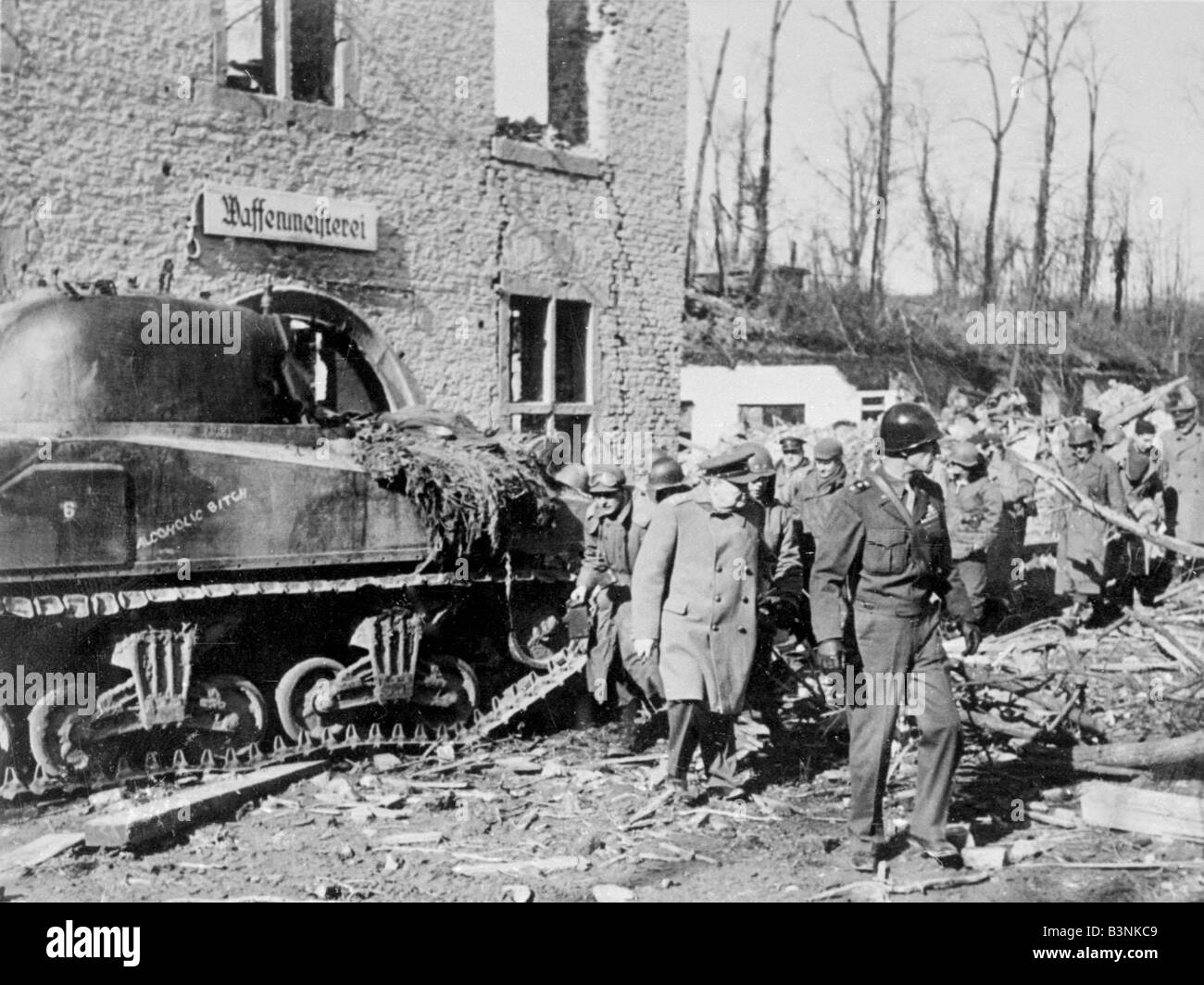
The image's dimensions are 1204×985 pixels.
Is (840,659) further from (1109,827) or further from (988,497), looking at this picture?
(988,497)

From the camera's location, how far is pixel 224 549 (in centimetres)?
782

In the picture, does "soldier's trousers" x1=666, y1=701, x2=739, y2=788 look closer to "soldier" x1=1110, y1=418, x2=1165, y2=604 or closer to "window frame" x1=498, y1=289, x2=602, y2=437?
"soldier" x1=1110, y1=418, x2=1165, y2=604

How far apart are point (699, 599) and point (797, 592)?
4.16 ft

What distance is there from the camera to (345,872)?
6129 mm

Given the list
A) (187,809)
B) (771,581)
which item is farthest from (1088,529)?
(187,809)

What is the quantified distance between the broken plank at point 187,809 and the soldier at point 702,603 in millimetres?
2149

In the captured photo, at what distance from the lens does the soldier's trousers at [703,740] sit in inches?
281

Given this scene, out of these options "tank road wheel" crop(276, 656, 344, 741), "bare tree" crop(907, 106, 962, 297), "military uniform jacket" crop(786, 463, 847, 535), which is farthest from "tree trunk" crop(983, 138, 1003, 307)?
"tank road wheel" crop(276, 656, 344, 741)

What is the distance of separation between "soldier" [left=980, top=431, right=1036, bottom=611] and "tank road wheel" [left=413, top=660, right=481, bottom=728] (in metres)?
4.80

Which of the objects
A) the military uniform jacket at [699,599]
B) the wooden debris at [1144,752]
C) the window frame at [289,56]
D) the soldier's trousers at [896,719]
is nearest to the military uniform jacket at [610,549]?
the military uniform jacket at [699,599]

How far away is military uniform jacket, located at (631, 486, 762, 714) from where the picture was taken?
277 inches

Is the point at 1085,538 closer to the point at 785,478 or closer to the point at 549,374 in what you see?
the point at 785,478
